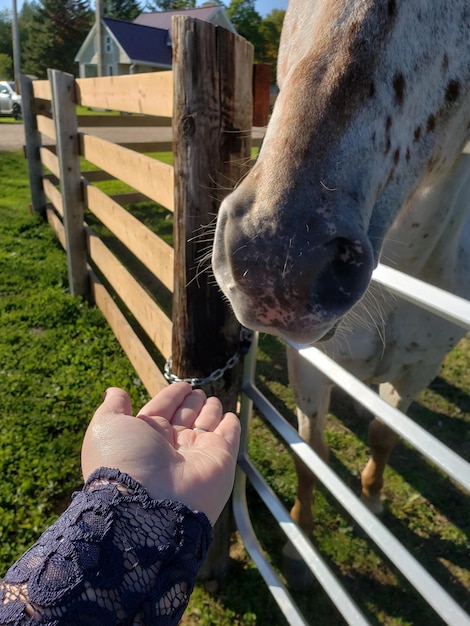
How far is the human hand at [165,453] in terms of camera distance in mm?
1108

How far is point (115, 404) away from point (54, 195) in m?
5.54

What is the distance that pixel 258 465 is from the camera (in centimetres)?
319

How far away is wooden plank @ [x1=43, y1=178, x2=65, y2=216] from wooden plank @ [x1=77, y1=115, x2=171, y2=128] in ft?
2.89

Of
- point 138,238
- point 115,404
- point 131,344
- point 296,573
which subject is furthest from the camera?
point 131,344

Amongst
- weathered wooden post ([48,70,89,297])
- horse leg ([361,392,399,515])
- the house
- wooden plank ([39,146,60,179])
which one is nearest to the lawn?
horse leg ([361,392,399,515])

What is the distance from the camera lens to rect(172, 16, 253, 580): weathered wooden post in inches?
66.7

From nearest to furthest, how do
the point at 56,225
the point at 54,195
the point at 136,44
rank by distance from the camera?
1. the point at 54,195
2. the point at 56,225
3. the point at 136,44

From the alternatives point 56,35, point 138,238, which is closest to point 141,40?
point 56,35

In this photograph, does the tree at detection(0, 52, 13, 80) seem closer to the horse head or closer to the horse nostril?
the horse head

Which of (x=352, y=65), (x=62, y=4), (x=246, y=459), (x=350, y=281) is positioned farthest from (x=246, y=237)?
(x=62, y=4)

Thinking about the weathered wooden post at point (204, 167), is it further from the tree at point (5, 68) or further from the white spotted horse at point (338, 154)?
the tree at point (5, 68)

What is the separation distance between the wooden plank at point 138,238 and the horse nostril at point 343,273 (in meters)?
1.29

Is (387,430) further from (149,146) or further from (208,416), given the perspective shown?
(149,146)

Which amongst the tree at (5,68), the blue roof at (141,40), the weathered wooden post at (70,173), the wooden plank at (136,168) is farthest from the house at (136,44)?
the wooden plank at (136,168)
